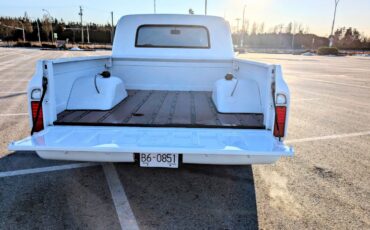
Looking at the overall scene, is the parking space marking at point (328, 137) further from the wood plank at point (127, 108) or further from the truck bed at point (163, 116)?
the wood plank at point (127, 108)

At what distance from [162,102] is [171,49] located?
1580mm

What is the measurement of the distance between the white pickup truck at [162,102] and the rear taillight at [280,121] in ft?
0.03

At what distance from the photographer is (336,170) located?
421 cm

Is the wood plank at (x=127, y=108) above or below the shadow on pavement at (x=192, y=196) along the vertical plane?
above

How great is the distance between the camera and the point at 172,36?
5.75 metres

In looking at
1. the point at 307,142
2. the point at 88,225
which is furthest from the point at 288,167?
the point at 88,225

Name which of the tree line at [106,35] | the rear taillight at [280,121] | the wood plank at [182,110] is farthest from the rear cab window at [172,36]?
the tree line at [106,35]

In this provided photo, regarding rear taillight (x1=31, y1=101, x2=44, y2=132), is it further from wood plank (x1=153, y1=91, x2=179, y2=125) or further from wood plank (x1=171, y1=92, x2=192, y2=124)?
wood plank (x1=171, y1=92, x2=192, y2=124)

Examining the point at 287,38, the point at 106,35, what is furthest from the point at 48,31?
the point at 287,38

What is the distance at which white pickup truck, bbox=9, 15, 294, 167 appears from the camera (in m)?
2.81

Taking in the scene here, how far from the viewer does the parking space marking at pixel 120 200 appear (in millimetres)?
2877

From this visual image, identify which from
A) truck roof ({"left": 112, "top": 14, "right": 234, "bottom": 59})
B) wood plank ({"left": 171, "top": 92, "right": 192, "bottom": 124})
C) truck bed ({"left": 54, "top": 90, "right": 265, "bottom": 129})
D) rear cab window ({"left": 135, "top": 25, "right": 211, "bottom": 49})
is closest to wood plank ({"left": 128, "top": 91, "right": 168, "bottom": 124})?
truck bed ({"left": 54, "top": 90, "right": 265, "bottom": 129})

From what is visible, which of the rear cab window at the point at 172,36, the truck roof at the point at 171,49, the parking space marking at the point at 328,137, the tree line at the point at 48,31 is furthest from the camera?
the tree line at the point at 48,31

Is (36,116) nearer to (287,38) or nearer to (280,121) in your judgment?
(280,121)
